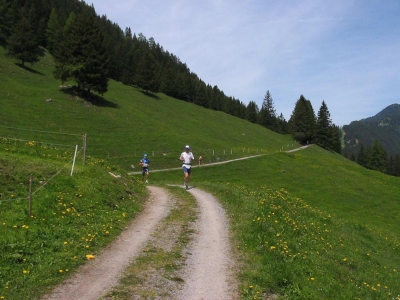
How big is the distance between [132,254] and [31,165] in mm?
9236

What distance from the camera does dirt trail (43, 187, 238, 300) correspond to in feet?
25.2

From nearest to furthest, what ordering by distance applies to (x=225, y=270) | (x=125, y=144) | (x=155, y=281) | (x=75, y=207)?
(x=155, y=281) → (x=225, y=270) → (x=75, y=207) → (x=125, y=144)

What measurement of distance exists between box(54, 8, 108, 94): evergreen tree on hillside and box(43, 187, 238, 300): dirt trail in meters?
54.6

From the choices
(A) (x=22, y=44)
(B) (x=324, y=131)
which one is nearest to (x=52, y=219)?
(A) (x=22, y=44)

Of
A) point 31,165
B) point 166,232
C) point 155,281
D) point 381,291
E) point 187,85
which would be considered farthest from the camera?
point 187,85

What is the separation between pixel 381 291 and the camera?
11.3 meters

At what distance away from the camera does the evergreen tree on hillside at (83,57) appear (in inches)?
2500

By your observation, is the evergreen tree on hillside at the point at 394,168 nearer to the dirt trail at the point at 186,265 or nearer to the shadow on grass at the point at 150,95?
the shadow on grass at the point at 150,95

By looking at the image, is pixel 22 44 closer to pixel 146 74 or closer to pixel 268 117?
pixel 146 74

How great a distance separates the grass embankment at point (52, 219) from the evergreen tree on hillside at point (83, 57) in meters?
47.2

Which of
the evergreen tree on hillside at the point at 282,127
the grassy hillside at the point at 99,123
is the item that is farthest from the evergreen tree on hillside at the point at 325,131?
the grassy hillside at the point at 99,123

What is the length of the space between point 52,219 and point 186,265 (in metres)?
4.91

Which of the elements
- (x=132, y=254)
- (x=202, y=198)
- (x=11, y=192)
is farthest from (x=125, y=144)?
(x=132, y=254)

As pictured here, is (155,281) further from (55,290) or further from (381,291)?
(381,291)
